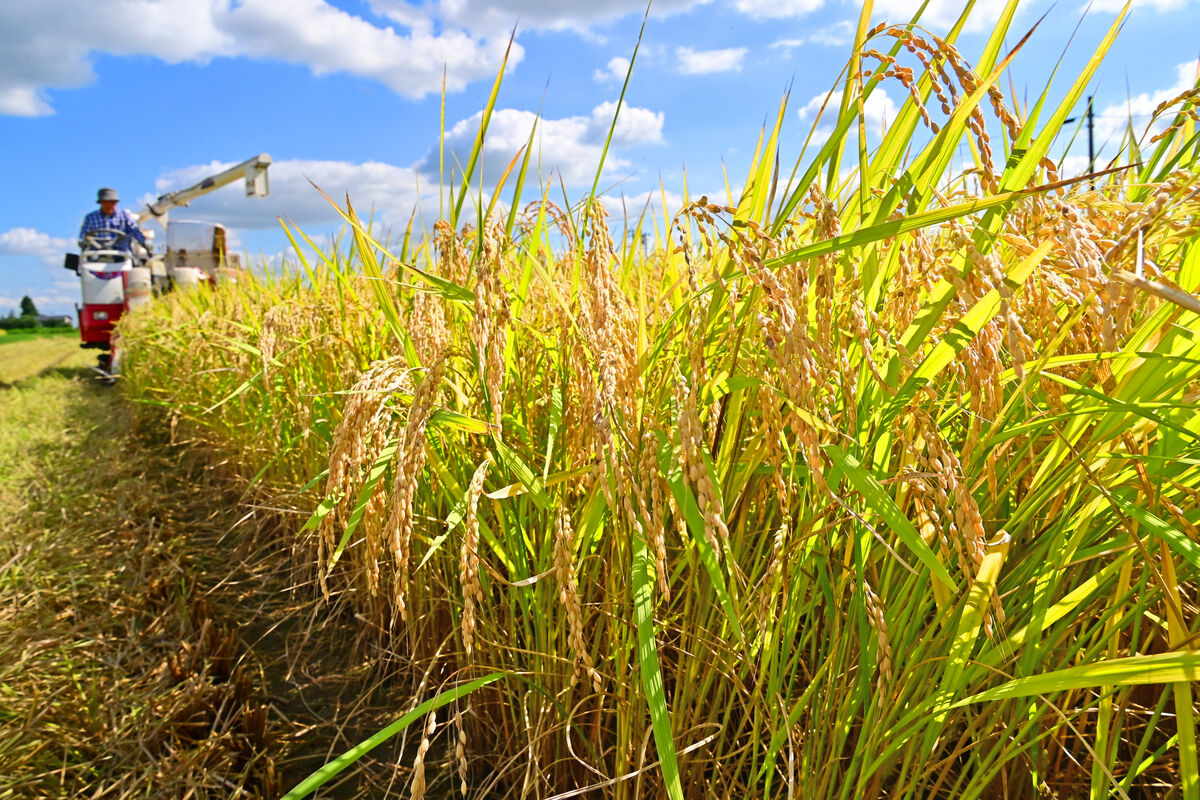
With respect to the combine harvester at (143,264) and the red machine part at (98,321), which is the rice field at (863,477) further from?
the red machine part at (98,321)

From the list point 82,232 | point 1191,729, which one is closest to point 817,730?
point 1191,729

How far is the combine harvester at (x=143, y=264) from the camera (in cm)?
882

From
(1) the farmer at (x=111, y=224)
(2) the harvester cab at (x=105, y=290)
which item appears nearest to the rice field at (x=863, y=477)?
(2) the harvester cab at (x=105, y=290)

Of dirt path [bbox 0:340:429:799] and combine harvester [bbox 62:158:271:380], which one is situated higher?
combine harvester [bbox 62:158:271:380]

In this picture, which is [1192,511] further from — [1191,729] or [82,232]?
[82,232]

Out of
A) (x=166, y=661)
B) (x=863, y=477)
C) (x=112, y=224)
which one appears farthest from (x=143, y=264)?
(x=863, y=477)

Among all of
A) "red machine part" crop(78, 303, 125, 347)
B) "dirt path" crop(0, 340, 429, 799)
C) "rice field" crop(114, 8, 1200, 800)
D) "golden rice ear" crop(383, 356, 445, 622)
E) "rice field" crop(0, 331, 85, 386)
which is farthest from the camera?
"rice field" crop(0, 331, 85, 386)

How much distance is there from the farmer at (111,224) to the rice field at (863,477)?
11.3 meters

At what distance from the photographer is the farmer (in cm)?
1034

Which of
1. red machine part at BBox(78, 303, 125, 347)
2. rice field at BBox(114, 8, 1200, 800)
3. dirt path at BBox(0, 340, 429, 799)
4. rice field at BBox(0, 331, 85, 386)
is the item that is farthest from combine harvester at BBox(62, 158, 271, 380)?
rice field at BBox(114, 8, 1200, 800)

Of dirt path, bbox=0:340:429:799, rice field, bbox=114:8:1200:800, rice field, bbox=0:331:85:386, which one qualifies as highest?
rice field, bbox=114:8:1200:800

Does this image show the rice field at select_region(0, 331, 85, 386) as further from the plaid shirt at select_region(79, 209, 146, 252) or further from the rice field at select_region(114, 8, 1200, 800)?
the rice field at select_region(114, 8, 1200, 800)

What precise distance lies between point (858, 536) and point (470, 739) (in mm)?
991

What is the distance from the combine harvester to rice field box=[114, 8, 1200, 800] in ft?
21.2
